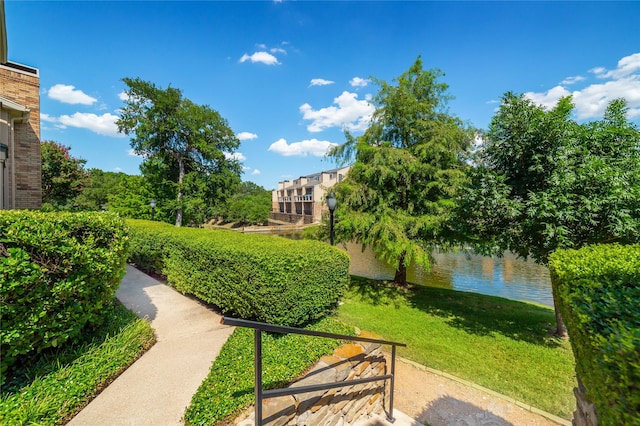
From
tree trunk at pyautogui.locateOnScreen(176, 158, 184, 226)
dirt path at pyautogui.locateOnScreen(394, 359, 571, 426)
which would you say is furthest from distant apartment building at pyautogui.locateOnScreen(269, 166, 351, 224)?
dirt path at pyautogui.locateOnScreen(394, 359, 571, 426)

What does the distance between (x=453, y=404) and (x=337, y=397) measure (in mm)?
2240

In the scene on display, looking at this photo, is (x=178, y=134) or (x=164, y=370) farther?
(x=178, y=134)

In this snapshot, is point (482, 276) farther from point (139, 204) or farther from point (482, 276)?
point (139, 204)

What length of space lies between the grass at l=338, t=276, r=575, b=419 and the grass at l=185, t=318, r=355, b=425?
2.76m

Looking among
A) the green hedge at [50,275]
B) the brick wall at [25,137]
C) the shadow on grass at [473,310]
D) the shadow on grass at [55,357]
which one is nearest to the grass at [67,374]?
the shadow on grass at [55,357]

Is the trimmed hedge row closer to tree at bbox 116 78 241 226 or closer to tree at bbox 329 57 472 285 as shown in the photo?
tree at bbox 329 57 472 285

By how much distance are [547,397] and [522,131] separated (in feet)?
16.7

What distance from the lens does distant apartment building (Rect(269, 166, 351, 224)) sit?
43.6 metres

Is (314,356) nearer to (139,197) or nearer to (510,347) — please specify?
(510,347)

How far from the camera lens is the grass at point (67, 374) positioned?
2414 mm

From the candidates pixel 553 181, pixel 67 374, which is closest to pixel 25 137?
pixel 67 374

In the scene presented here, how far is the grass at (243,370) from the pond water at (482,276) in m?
9.31

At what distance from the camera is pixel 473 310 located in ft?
26.5

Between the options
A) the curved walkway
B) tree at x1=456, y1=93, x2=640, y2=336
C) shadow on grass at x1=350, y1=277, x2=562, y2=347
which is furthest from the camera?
shadow on grass at x1=350, y1=277, x2=562, y2=347
